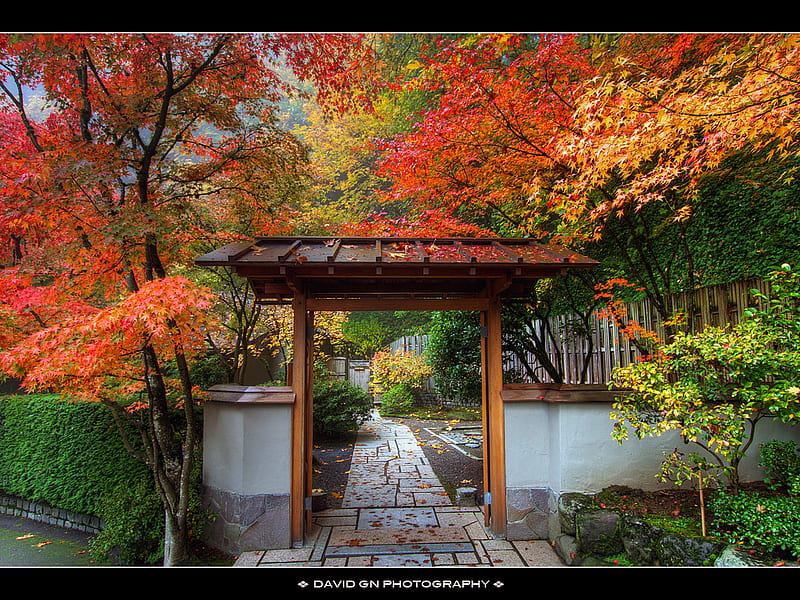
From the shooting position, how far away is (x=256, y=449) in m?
4.05

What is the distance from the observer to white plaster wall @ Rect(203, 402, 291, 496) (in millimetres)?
4035

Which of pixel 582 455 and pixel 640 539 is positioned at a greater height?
pixel 582 455

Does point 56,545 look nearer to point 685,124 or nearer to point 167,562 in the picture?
point 167,562

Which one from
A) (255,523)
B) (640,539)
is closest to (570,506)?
(640,539)

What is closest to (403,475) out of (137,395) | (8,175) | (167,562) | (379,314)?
(167,562)

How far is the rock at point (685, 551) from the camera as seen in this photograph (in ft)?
8.99

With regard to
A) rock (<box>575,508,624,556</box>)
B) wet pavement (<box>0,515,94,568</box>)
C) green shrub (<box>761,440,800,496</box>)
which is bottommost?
wet pavement (<box>0,515,94,568</box>)

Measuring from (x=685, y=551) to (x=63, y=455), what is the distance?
7.10m

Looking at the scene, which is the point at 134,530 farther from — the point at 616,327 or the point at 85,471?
the point at 616,327

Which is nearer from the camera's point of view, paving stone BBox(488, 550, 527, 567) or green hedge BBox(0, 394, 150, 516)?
paving stone BBox(488, 550, 527, 567)

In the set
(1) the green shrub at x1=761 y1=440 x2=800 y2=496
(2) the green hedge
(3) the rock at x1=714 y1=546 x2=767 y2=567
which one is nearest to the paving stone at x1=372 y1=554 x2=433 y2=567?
(3) the rock at x1=714 y1=546 x2=767 y2=567

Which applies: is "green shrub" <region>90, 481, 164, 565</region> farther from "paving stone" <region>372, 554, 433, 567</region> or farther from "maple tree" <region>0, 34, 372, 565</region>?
"paving stone" <region>372, 554, 433, 567</region>

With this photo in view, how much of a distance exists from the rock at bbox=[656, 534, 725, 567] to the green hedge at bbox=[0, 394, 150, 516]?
16.7ft

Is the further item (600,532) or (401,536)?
(401,536)
